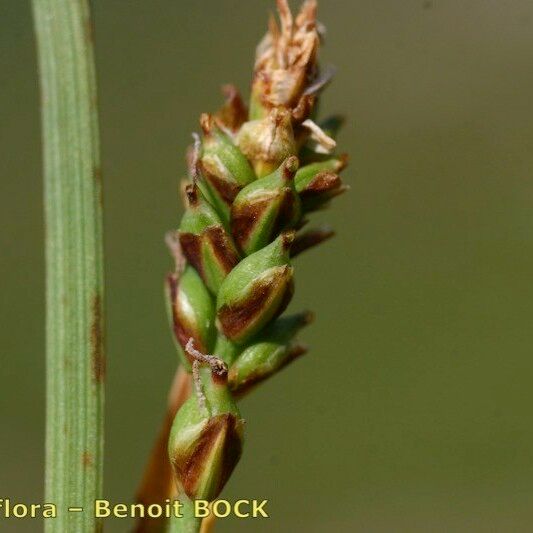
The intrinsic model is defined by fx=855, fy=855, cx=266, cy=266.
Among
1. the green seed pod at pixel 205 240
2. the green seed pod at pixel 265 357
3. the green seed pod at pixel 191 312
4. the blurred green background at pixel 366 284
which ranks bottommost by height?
the green seed pod at pixel 265 357

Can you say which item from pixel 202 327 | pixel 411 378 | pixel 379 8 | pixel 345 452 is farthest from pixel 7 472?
pixel 379 8

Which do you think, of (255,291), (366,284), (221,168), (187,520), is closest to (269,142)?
(221,168)

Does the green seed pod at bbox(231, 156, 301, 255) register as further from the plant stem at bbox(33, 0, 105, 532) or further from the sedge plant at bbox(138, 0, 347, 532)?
the plant stem at bbox(33, 0, 105, 532)

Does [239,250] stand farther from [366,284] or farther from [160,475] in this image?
[366,284]

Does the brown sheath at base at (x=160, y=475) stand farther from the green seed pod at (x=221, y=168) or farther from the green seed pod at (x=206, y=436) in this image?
the green seed pod at (x=221, y=168)

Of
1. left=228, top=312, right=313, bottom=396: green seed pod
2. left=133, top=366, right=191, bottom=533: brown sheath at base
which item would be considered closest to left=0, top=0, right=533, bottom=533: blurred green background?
left=133, top=366, right=191, bottom=533: brown sheath at base

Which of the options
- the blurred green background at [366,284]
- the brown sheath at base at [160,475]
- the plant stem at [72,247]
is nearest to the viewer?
the plant stem at [72,247]

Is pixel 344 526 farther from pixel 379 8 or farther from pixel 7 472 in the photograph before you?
pixel 379 8

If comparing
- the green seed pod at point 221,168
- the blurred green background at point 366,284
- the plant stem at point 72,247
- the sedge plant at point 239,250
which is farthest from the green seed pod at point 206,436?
the blurred green background at point 366,284

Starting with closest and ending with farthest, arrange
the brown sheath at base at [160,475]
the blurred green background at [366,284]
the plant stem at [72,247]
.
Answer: the plant stem at [72,247]
the brown sheath at base at [160,475]
the blurred green background at [366,284]
